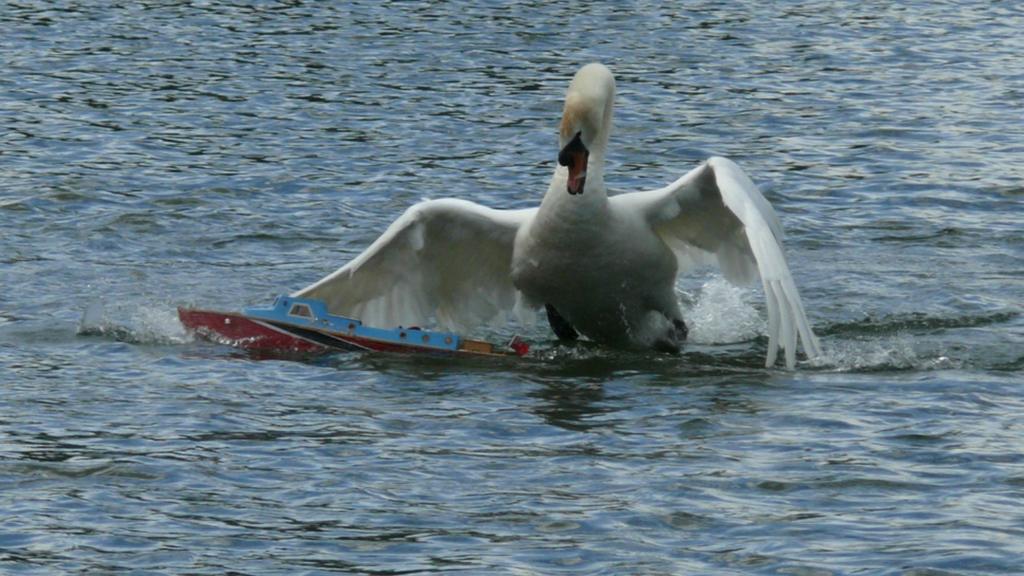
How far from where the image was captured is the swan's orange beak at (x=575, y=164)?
35.7ft

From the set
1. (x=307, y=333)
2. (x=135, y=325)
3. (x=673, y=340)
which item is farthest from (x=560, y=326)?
(x=135, y=325)

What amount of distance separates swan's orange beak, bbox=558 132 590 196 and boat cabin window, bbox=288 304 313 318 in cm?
174

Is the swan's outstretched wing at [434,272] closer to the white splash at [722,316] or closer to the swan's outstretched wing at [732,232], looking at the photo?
the swan's outstretched wing at [732,232]

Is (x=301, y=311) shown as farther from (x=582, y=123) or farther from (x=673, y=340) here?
(x=673, y=340)

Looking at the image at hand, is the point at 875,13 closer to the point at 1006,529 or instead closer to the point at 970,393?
the point at 970,393

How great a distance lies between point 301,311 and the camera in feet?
38.2

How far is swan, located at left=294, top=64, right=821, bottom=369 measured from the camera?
10.9 meters

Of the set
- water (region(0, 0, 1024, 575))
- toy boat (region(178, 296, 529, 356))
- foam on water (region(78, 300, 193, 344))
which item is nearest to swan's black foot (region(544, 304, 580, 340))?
water (region(0, 0, 1024, 575))

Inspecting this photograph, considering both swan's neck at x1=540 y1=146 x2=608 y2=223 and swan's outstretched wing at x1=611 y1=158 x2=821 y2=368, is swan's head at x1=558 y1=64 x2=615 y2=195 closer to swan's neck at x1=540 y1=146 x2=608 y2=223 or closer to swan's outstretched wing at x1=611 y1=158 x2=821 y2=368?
swan's neck at x1=540 y1=146 x2=608 y2=223

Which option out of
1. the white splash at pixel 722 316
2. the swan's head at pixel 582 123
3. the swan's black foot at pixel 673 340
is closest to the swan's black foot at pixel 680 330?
the swan's black foot at pixel 673 340

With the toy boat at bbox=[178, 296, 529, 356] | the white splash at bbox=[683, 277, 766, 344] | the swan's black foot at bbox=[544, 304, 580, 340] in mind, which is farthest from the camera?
the white splash at bbox=[683, 277, 766, 344]

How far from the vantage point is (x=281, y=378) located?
11.0 metres

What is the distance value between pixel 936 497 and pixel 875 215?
7.30m

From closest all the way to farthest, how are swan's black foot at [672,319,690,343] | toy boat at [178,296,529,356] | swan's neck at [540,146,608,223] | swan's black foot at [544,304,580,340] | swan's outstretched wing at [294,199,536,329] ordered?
swan's neck at [540,146,608,223] → toy boat at [178,296,529,356] → swan's outstretched wing at [294,199,536,329] → swan's black foot at [544,304,580,340] → swan's black foot at [672,319,690,343]
